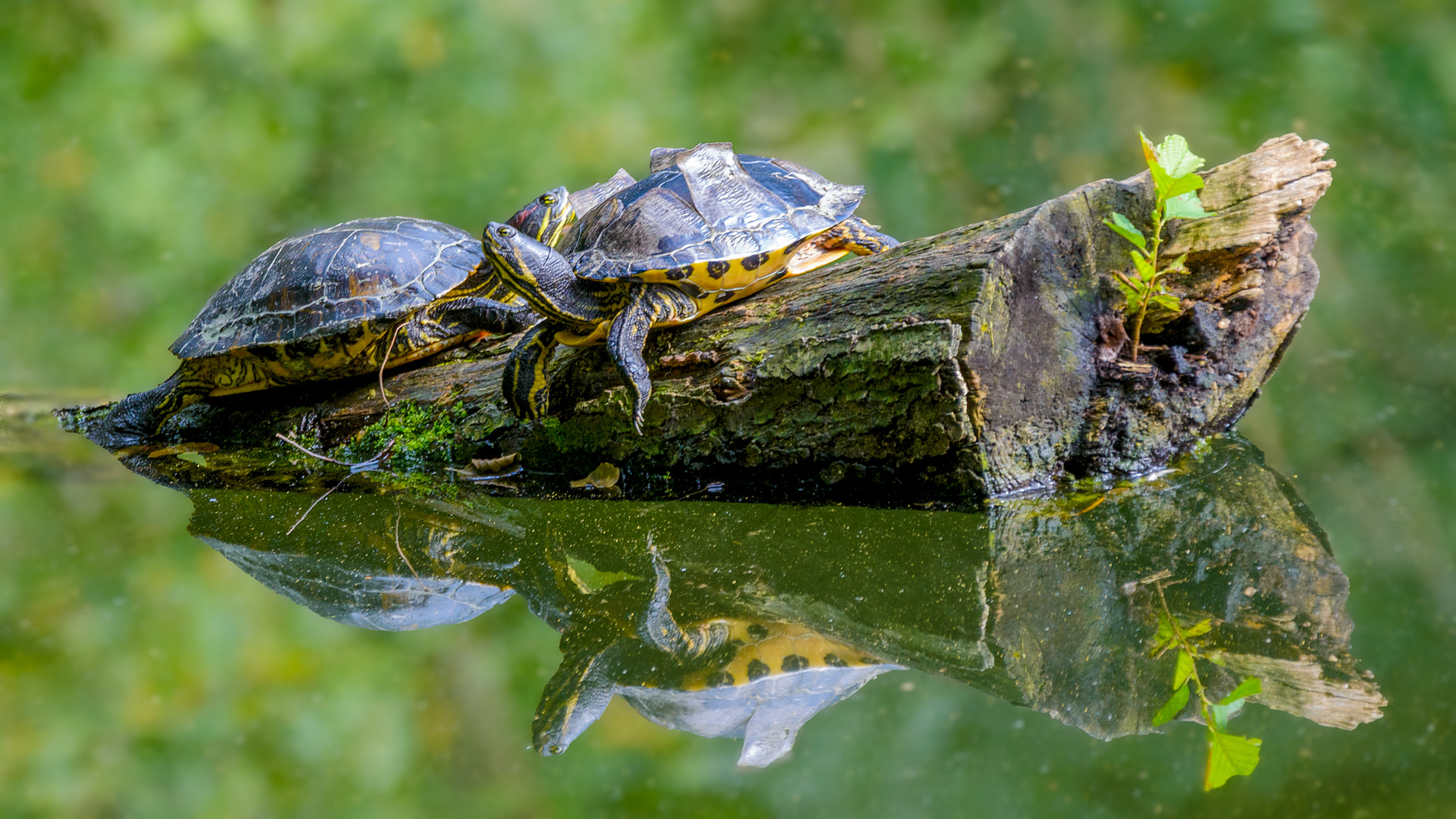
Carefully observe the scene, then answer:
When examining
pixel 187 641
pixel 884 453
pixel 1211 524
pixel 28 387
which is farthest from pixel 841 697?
pixel 28 387

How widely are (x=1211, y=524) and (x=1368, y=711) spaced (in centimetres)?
70

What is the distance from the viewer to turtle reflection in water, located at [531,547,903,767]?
4.10ft

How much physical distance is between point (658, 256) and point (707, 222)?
0.16 metres

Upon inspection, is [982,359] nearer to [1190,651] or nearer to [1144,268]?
[1144,268]

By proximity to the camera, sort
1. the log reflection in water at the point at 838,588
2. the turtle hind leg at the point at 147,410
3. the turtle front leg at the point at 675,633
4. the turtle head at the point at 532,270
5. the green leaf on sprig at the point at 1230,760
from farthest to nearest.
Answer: the turtle hind leg at the point at 147,410, the turtle head at the point at 532,270, the turtle front leg at the point at 675,633, the log reflection in water at the point at 838,588, the green leaf on sprig at the point at 1230,760

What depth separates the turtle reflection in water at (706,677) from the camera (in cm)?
125

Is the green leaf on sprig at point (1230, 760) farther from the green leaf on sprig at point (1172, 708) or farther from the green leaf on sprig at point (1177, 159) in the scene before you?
the green leaf on sprig at point (1177, 159)

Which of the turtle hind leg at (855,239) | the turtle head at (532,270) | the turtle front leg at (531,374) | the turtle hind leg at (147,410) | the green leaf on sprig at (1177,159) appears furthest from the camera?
the turtle hind leg at (147,410)

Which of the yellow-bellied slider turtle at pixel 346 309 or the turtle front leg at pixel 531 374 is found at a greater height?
the yellow-bellied slider turtle at pixel 346 309

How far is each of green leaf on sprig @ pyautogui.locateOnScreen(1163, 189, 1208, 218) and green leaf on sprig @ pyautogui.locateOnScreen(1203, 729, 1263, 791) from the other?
1.18 m

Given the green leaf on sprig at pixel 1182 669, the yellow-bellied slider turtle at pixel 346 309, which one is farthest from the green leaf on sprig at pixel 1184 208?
the yellow-bellied slider turtle at pixel 346 309

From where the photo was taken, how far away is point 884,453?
200 cm

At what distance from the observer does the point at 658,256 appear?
2.08m

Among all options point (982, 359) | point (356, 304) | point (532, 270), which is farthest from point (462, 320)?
point (982, 359)
